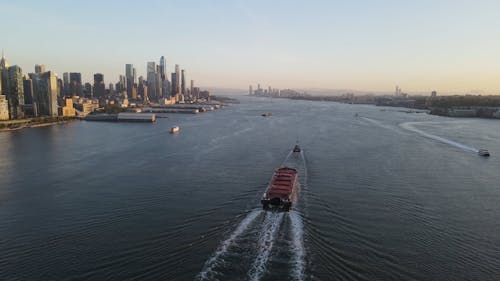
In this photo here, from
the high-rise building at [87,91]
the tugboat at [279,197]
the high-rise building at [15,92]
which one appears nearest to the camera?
the tugboat at [279,197]

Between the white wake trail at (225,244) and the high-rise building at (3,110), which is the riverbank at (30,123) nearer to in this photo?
the high-rise building at (3,110)

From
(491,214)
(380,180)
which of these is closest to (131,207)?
(380,180)

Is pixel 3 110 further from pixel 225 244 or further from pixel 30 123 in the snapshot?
pixel 225 244

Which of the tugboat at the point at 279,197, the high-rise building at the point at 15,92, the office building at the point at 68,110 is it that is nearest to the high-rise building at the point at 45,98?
the office building at the point at 68,110

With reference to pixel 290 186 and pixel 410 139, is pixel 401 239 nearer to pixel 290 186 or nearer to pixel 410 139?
pixel 290 186

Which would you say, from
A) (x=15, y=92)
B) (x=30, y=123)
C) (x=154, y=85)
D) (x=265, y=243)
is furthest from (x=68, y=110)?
→ (x=154, y=85)

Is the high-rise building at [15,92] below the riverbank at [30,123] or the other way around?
the other way around
